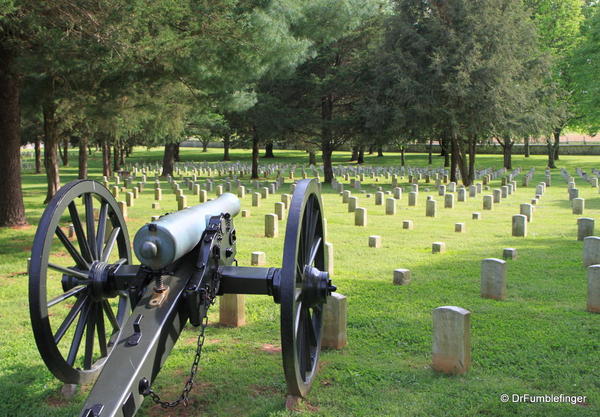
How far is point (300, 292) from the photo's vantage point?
14.1 feet

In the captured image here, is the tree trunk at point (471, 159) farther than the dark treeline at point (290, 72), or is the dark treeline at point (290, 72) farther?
the tree trunk at point (471, 159)

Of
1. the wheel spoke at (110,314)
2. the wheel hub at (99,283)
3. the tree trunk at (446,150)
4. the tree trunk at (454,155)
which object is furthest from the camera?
the tree trunk at (446,150)

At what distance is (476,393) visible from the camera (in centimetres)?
461

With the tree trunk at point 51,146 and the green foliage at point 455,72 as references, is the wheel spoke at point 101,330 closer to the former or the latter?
the tree trunk at point 51,146

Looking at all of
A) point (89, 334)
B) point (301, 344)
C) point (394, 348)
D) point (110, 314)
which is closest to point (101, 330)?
point (110, 314)

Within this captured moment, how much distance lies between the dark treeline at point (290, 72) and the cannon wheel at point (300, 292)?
523cm

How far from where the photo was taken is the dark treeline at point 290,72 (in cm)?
989

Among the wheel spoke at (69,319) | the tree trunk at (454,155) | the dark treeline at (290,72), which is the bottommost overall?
the wheel spoke at (69,319)

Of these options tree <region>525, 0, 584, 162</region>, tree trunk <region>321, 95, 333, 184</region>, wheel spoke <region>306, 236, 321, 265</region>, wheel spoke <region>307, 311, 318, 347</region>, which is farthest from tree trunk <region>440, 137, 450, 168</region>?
wheel spoke <region>307, 311, 318, 347</region>

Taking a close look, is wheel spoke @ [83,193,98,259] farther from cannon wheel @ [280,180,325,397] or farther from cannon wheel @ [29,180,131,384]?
cannon wheel @ [280,180,325,397]

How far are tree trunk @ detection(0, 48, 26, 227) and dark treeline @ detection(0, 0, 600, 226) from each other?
0.09ft

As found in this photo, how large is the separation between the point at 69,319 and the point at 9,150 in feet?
30.4

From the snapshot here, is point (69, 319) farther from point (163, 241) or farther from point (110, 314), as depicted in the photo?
point (163, 241)

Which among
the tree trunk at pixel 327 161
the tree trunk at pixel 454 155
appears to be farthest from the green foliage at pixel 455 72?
the tree trunk at pixel 327 161
